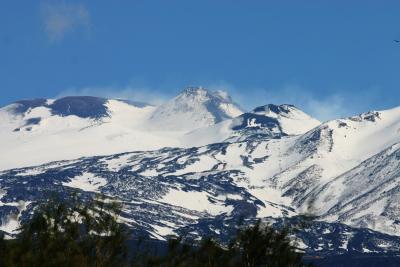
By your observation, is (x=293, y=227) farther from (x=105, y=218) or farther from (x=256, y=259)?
(x=105, y=218)

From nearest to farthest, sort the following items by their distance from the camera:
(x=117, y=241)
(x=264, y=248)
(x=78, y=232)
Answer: (x=117, y=241), (x=78, y=232), (x=264, y=248)

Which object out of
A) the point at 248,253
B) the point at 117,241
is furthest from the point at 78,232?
the point at 248,253

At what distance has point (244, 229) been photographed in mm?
111688

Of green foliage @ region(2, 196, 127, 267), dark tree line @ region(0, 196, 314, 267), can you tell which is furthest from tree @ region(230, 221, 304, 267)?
green foliage @ region(2, 196, 127, 267)

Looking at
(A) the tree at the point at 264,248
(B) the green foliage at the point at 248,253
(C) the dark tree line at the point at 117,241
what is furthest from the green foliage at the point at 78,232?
(A) the tree at the point at 264,248

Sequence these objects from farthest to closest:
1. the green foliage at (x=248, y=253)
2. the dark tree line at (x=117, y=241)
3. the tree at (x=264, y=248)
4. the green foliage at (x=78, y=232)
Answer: the tree at (x=264, y=248)
the green foliage at (x=248, y=253)
the dark tree line at (x=117, y=241)
the green foliage at (x=78, y=232)

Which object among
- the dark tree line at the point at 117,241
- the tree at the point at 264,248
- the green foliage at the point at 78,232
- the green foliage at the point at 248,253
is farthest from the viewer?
the tree at the point at 264,248

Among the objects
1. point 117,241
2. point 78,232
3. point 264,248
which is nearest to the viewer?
point 117,241

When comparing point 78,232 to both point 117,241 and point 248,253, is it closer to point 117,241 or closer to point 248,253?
point 117,241

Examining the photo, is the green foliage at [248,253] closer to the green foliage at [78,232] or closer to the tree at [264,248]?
the tree at [264,248]

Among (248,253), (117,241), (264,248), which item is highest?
(117,241)

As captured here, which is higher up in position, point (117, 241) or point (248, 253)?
point (117, 241)

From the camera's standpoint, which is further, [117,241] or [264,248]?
[264,248]

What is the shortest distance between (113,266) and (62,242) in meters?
5.87
